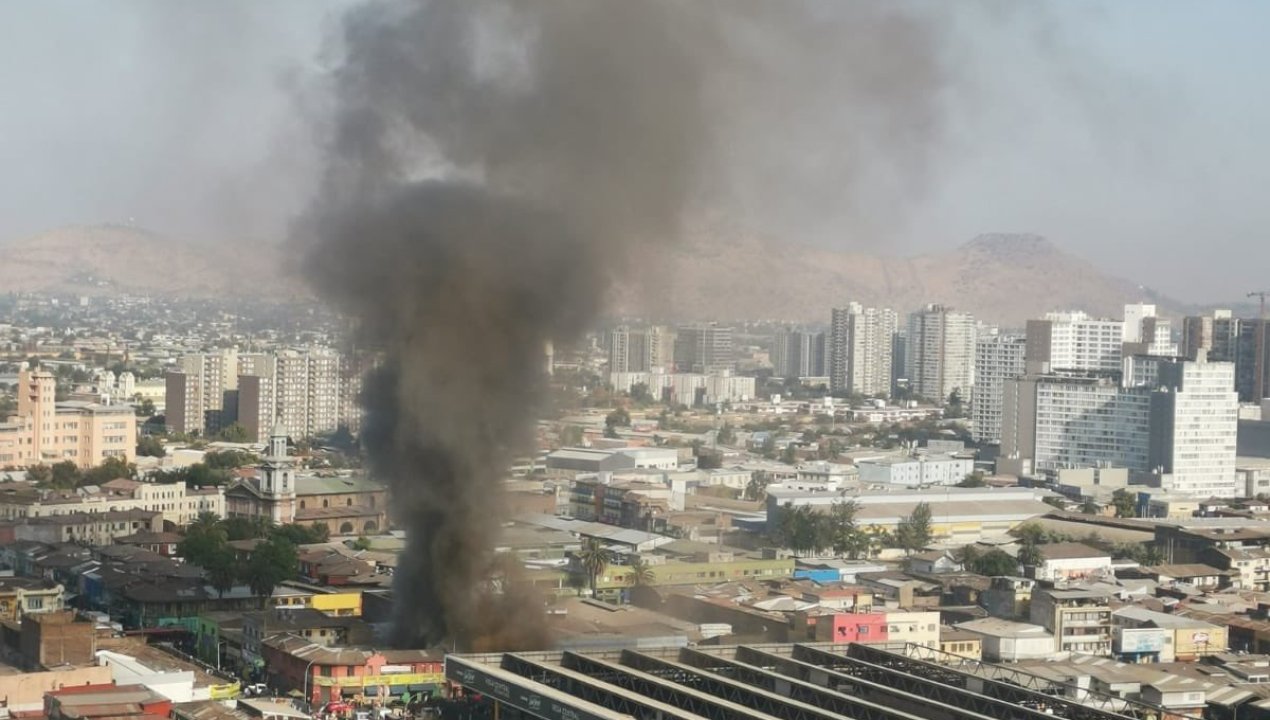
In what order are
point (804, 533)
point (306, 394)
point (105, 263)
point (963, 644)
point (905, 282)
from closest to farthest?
1. point (963, 644)
2. point (804, 533)
3. point (306, 394)
4. point (105, 263)
5. point (905, 282)

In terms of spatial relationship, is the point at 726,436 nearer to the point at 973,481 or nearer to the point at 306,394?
the point at 973,481

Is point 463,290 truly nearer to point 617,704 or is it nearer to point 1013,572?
point 617,704

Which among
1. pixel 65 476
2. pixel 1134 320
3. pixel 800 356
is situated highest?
pixel 1134 320

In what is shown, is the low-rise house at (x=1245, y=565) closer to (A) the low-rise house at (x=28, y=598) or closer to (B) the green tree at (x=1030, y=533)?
(B) the green tree at (x=1030, y=533)

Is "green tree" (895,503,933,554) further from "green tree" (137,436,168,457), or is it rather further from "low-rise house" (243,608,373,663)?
"green tree" (137,436,168,457)

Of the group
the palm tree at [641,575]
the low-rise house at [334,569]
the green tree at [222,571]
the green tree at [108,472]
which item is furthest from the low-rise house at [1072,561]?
the green tree at [108,472]

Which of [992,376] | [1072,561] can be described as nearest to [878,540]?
[1072,561]
